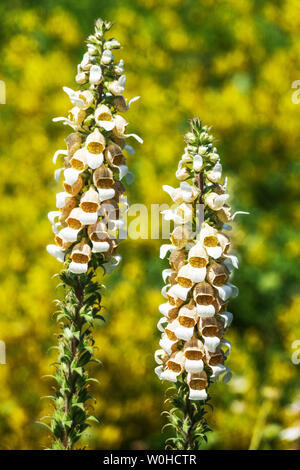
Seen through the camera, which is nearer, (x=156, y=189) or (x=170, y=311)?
(x=170, y=311)

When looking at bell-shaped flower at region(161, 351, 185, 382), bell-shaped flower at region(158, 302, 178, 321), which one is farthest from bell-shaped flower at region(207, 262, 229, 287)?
bell-shaped flower at region(161, 351, 185, 382)

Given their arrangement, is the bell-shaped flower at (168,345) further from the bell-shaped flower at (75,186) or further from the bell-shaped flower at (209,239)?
the bell-shaped flower at (75,186)

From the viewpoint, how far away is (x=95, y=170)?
2.15 meters

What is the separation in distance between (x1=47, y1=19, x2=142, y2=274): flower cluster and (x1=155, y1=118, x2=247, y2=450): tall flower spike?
20cm

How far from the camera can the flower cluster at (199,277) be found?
2.03 m

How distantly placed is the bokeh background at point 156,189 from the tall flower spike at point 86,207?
1.36 m

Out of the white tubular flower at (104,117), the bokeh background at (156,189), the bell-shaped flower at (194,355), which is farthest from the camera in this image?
the bokeh background at (156,189)

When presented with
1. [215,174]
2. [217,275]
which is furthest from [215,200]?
[217,275]

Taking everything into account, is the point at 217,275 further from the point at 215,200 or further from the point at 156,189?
the point at 156,189

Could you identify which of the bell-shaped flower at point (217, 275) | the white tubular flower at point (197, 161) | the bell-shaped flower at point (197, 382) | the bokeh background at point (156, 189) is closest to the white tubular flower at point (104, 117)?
the white tubular flower at point (197, 161)

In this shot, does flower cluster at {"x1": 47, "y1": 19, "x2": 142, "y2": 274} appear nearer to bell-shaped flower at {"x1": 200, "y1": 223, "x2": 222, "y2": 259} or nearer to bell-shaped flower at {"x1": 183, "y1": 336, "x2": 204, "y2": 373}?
bell-shaped flower at {"x1": 200, "y1": 223, "x2": 222, "y2": 259}

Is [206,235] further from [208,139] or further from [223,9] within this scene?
[223,9]

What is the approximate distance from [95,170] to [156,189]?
3.12 m

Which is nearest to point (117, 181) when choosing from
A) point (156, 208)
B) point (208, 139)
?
point (208, 139)
